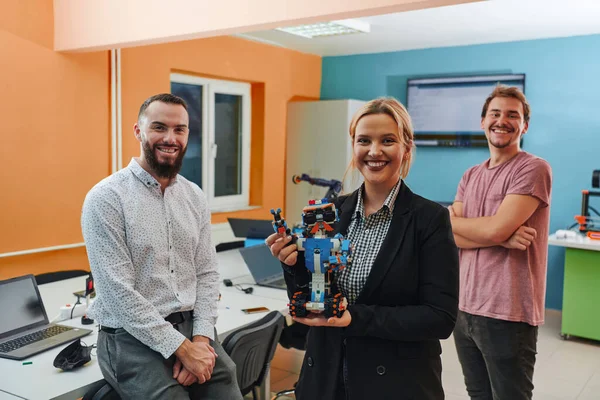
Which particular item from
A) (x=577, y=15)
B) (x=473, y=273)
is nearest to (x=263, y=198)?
(x=577, y=15)

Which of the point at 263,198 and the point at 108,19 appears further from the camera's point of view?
the point at 263,198

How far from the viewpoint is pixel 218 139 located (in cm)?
573

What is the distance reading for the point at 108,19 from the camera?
3.59m

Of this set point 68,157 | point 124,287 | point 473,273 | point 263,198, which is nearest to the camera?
point 124,287

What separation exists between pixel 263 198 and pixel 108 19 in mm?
2763

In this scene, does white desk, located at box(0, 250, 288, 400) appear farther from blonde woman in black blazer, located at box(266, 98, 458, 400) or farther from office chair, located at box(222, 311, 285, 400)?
blonde woman in black blazer, located at box(266, 98, 458, 400)

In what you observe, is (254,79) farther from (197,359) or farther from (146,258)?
(197,359)

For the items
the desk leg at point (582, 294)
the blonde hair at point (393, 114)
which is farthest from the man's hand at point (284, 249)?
the desk leg at point (582, 294)

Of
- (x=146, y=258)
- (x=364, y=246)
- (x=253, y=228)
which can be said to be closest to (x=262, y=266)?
(x=253, y=228)

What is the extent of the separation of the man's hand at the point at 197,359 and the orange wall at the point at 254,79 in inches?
112

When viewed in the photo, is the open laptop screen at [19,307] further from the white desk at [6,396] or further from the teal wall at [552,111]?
the teal wall at [552,111]

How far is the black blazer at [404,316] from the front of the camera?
126 centimetres

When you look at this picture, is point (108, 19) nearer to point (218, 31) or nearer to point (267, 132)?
point (218, 31)

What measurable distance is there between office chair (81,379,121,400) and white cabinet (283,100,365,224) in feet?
13.6
